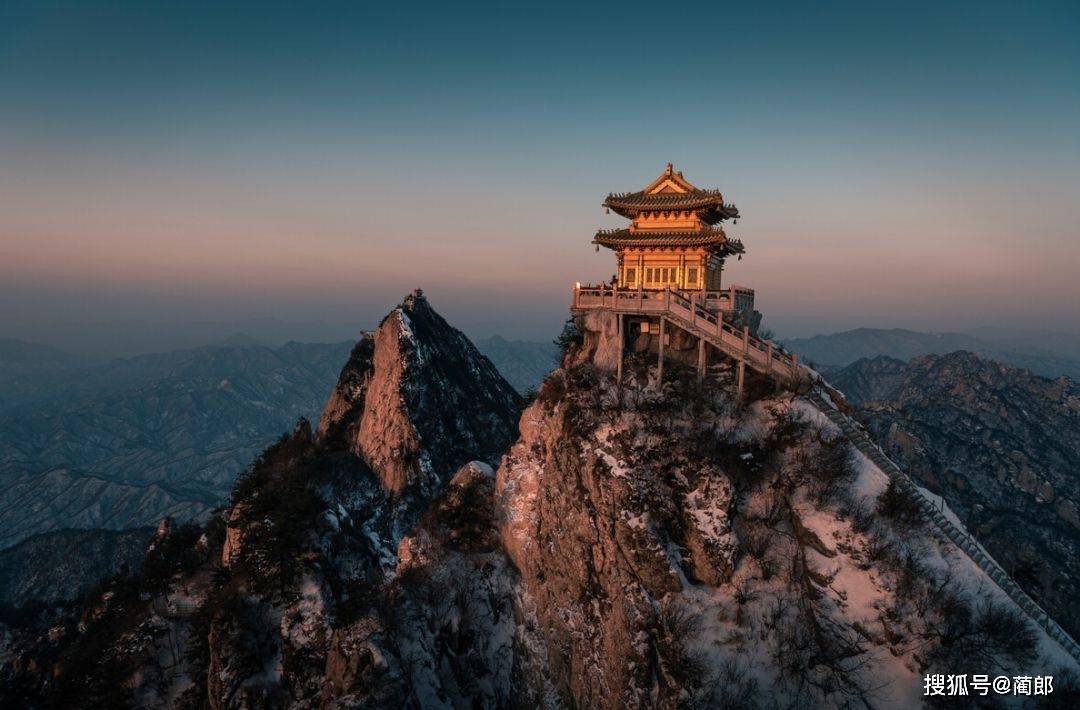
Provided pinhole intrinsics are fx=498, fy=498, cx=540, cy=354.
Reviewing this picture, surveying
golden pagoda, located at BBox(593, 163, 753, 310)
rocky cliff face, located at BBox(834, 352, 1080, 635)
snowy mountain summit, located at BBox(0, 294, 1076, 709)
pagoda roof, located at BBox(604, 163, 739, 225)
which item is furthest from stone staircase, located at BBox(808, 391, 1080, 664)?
rocky cliff face, located at BBox(834, 352, 1080, 635)

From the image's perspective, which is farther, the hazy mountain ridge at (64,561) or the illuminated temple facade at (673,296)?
the hazy mountain ridge at (64,561)

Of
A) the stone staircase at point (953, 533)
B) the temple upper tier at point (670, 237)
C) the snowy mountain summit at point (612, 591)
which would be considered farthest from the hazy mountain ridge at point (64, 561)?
the stone staircase at point (953, 533)

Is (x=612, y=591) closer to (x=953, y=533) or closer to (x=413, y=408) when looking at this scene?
(x=953, y=533)

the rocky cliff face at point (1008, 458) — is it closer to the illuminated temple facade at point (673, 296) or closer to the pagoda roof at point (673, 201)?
the illuminated temple facade at point (673, 296)

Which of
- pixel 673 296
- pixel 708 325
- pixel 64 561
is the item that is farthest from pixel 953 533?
pixel 64 561

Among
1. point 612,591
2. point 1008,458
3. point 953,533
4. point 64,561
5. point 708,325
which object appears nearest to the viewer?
point 953,533

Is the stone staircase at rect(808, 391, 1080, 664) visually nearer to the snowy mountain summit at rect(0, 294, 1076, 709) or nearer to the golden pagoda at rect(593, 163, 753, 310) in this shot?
the snowy mountain summit at rect(0, 294, 1076, 709)

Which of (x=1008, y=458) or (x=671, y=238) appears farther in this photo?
(x=1008, y=458)
